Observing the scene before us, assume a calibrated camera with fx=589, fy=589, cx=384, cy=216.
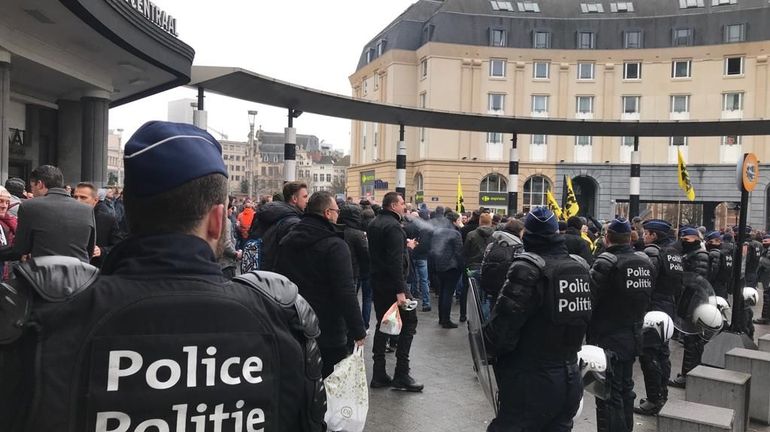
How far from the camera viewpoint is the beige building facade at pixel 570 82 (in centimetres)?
4312

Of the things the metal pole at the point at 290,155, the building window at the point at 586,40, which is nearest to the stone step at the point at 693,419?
the metal pole at the point at 290,155

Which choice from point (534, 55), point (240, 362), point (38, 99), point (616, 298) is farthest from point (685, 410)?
point (534, 55)

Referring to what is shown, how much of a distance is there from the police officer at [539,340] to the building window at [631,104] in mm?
44986

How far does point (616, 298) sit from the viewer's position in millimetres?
5281

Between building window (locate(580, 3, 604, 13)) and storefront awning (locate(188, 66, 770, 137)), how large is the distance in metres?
26.8

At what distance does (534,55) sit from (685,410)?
1731 inches

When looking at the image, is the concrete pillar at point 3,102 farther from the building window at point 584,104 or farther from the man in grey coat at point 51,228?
the building window at point 584,104

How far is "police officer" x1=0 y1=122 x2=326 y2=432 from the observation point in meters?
1.37

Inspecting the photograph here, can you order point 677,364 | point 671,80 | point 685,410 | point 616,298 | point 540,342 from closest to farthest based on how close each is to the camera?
point 540,342, point 685,410, point 616,298, point 677,364, point 671,80

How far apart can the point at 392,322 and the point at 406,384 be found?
915mm

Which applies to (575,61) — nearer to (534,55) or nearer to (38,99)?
(534,55)

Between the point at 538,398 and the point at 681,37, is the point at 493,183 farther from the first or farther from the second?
the point at 538,398

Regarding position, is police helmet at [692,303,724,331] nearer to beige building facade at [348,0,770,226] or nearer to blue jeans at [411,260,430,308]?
blue jeans at [411,260,430,308]

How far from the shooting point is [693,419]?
177 inches
